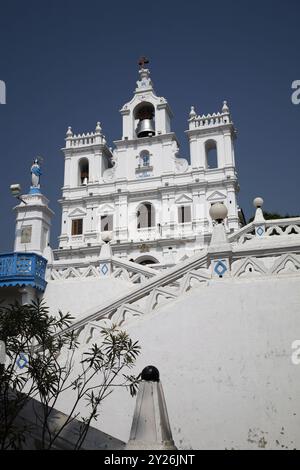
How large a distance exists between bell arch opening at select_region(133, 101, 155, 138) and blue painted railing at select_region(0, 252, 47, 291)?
98.7 ft

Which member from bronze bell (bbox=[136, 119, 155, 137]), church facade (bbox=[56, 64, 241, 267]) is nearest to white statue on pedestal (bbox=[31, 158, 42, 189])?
church facade (bbox=[56, 64, 241, 267])

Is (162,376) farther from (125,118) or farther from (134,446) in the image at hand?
(125,118)

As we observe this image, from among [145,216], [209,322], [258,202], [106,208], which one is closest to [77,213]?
[106,208]

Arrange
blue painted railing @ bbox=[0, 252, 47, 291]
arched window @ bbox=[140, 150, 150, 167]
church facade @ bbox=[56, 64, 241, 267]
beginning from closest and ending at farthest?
1. blue painted railing @ bbox=[0, 252, 47, 291]
2. church facade @ bbox=[56, 64, 241, 267]
3. arched window @ bbox=[140, 150, 150, 167]

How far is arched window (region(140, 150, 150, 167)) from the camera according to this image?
136ft

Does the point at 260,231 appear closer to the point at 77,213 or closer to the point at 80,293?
the point at 80,293

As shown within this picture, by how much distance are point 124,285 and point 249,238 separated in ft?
16.5

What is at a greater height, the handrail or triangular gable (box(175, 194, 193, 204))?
triangular gable (box(175, 194, 193, 204))

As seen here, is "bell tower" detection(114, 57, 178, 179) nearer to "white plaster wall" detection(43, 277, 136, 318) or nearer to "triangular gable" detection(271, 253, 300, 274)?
"white plaster wall" detection(43, 277, 136, 318)

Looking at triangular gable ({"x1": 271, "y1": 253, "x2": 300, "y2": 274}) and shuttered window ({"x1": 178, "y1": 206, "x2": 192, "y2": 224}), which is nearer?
triangular gable ({"x1": 271, "y1": 253, "x2": 300, "y2": 274})

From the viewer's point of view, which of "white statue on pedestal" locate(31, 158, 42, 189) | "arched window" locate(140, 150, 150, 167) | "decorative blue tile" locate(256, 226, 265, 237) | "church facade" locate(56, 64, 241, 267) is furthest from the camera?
"arched window" locate(140, 150, 150, 167)

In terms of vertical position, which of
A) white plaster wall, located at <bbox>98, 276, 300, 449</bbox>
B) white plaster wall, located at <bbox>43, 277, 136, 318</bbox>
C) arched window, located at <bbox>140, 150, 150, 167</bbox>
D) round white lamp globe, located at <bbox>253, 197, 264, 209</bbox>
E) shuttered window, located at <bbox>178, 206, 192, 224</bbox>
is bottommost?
white plaster wall, located at <bbox>98, 276, 300, 449</bbox>

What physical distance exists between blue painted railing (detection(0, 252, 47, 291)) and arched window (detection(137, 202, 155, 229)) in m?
24.5

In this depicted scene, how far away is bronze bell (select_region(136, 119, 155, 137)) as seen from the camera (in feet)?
141
